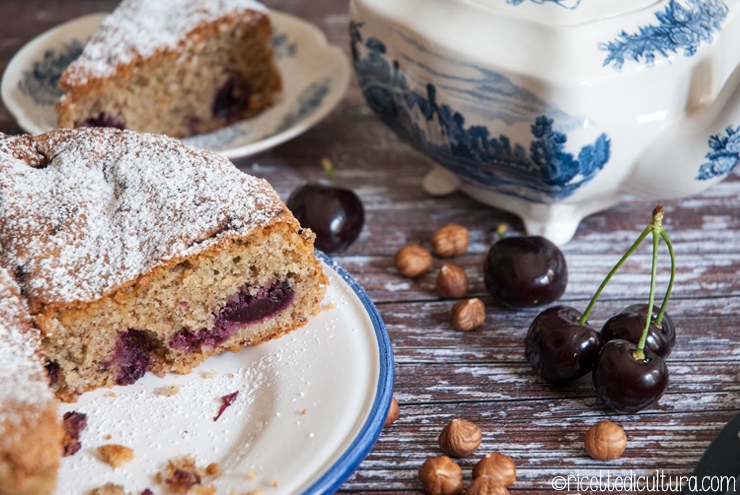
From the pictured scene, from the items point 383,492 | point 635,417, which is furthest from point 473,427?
point 635,417

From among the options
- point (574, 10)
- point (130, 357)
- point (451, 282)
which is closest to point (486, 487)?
point (451, 282)

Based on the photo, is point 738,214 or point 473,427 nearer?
point 473,427

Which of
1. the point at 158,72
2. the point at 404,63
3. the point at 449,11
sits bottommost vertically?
the point at 158,72

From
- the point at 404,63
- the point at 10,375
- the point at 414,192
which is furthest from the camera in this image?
the point at 414,192

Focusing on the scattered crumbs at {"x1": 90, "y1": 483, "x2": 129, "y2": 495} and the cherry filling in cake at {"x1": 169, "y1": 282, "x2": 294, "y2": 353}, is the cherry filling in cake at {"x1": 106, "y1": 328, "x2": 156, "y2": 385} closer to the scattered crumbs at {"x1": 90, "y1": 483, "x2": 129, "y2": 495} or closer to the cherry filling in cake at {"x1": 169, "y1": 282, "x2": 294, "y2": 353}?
the cherry filling in cake at {"x1": 169, "y1": 282, "x2": 294, "y2": 353}

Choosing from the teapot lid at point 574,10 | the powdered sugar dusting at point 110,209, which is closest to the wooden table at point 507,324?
the powdered sugar dusting at point 110,209

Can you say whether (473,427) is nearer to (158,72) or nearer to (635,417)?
(635,417)
